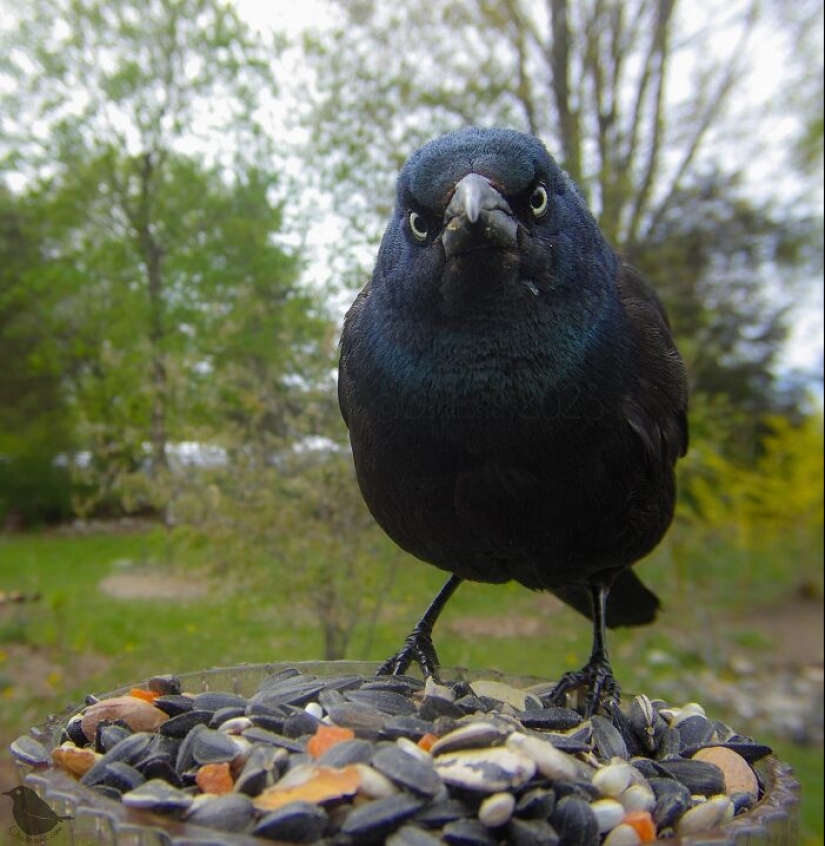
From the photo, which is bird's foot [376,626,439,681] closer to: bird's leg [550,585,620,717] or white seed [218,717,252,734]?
bird's leg [550,585,620,717]

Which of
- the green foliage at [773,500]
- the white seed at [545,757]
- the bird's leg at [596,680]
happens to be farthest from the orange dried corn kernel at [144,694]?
the green foliage at [773,500]

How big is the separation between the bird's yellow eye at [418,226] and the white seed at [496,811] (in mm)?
1054

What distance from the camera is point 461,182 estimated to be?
64.2 inches

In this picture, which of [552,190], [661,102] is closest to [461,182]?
[552,190]

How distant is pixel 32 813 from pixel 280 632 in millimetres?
5049

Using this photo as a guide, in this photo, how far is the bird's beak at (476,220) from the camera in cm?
158

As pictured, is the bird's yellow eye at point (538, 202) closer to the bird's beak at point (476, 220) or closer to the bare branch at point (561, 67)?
the bird's beak at point (476, 220)

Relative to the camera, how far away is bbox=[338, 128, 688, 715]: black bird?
1.68m

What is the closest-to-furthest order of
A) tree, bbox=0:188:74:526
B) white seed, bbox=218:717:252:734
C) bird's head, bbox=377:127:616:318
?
white seed, bbox=218:717:252:734 → bird's head, bbox=377:127:616:318 → tree, bbox=0:188:74:526

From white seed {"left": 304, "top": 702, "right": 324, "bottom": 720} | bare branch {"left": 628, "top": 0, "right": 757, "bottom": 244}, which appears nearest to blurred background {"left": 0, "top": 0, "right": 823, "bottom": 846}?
bare branch {"left": 628, "top": 0, "right": 757, "bottom": 244}

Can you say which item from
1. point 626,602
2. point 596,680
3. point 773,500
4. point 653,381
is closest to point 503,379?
point 653,381

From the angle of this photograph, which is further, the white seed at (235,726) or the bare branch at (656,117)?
the bare branch at (656,117)

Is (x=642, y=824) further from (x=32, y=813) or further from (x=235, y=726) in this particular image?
(x=32, y=813)

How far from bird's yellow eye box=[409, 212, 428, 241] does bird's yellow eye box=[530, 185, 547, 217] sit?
215mm
